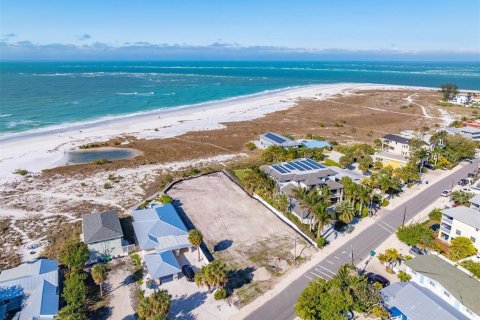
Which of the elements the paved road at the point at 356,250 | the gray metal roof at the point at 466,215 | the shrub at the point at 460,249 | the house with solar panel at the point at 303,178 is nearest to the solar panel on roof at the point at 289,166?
the house with solar panel at the point at 303,178

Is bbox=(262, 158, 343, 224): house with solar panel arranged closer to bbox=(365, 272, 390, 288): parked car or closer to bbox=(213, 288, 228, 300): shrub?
bbox=(365, 272, 390, 288): parked car

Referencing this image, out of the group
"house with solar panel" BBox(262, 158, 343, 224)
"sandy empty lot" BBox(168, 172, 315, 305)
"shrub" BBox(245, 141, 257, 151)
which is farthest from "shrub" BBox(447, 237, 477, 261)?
"shrub" BBox(245, 141, 257, 151)

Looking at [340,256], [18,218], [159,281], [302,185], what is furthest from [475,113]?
[18,218]

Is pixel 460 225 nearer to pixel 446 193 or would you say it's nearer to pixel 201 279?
pixel 446 193

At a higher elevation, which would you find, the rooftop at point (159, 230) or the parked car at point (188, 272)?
the rooftop at point (159, 230)

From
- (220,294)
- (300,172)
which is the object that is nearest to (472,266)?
(220,294)

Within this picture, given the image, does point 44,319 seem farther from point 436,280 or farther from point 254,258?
point 436,280

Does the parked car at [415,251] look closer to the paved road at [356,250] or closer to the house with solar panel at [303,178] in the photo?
the paved road at [356,250]
